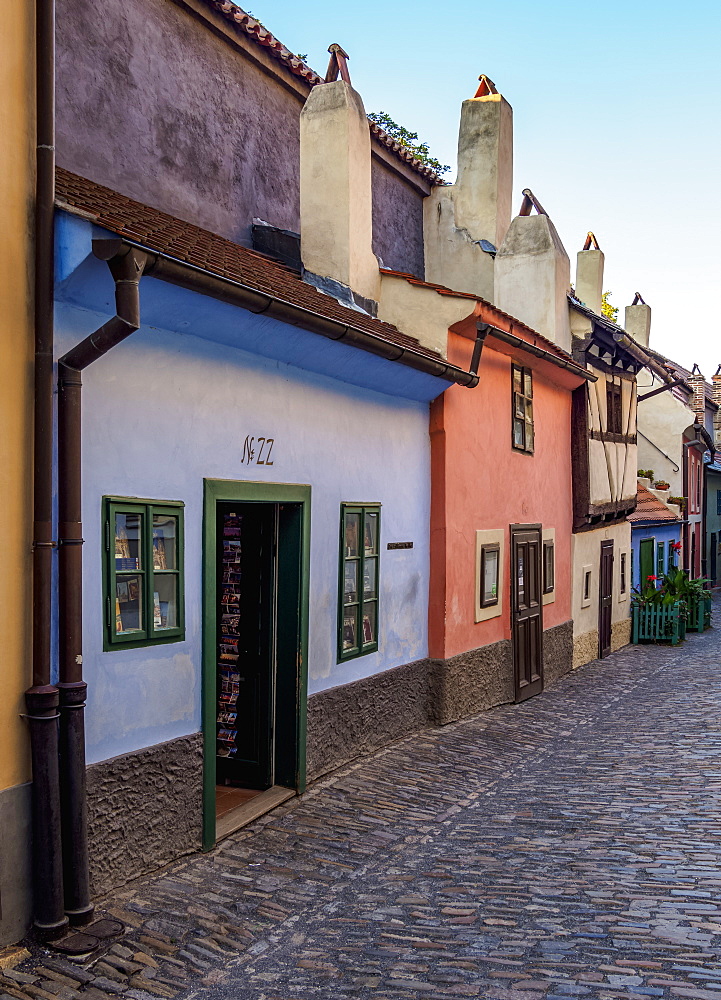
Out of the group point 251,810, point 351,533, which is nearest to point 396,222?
point 351,533

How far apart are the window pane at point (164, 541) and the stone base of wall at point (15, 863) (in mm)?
1638

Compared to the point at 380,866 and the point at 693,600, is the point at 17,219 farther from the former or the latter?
the point at 693,600

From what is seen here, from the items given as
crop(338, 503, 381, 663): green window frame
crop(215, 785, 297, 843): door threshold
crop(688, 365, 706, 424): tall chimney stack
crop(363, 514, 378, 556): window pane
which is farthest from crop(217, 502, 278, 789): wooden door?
crop(688, 365, 706, 424): tall chimney stack

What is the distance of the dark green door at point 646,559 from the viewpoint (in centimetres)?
2283

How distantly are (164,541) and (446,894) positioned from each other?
273cm

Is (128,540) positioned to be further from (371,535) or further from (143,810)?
(371,535)

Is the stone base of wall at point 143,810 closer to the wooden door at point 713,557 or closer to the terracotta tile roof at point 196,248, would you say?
the terracotta tile roof at point 196,248

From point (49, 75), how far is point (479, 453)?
7.28 m

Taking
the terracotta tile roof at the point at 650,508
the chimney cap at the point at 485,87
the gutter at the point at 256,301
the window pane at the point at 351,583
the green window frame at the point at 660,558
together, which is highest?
the chimney cap at the point at 485,87

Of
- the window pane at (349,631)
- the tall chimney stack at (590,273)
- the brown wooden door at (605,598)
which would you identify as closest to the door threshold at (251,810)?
the window pane at (349,631)

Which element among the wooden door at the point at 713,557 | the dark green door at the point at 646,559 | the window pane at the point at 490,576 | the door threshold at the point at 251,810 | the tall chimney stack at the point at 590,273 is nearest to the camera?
the door threshold at the point at 251,810

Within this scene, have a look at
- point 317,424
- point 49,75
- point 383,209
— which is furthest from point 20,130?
point 383,209

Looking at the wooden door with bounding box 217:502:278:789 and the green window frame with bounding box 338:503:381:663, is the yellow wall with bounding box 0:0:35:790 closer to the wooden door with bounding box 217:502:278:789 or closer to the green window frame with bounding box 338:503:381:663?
the wooden door with bounding box 217:502:278:789

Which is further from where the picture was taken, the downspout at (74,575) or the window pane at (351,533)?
the window pane at (351,533)
